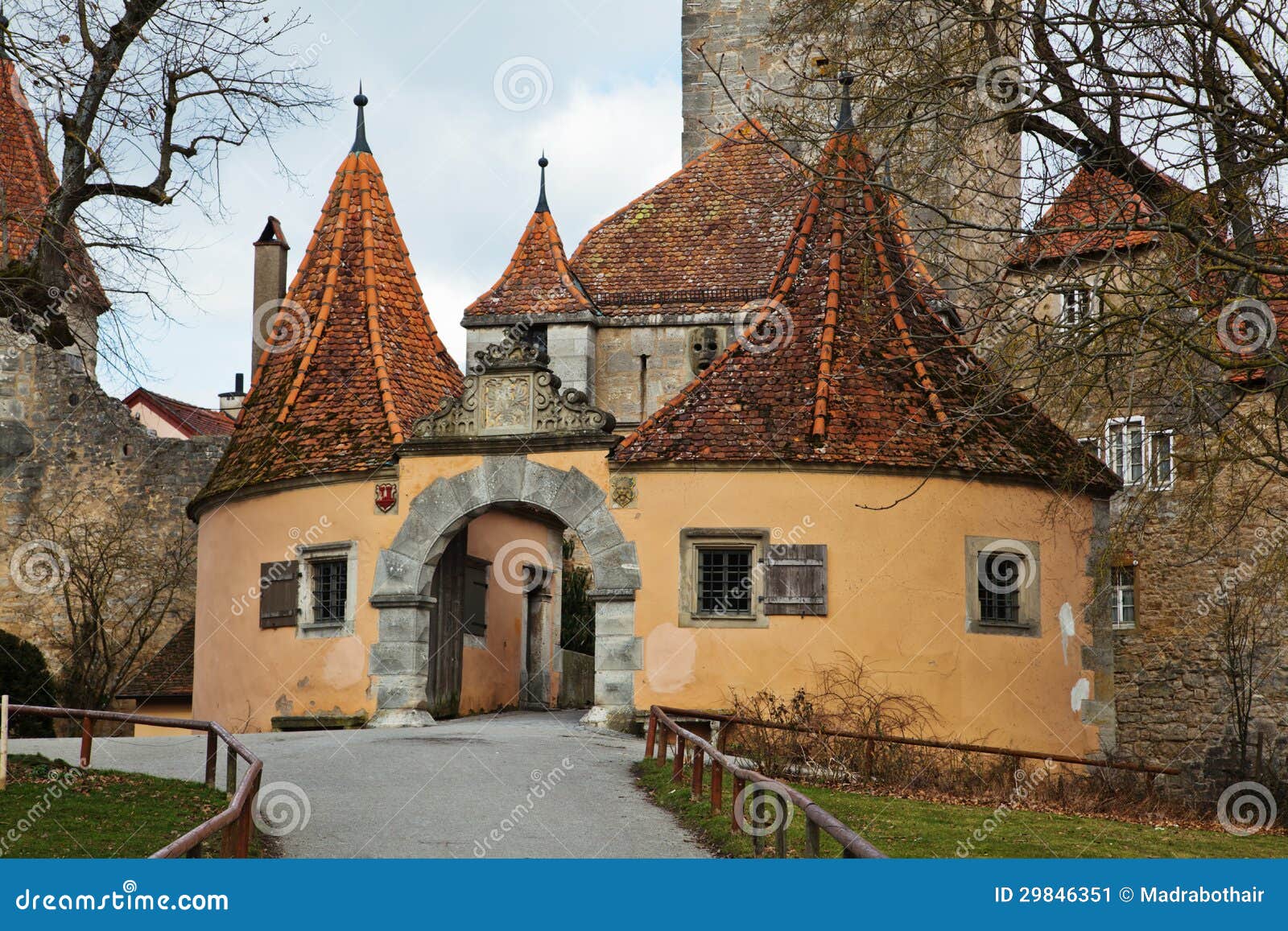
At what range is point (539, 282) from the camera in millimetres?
25156

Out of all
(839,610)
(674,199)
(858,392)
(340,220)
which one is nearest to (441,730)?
(839,610)

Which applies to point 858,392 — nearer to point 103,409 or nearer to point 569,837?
point 569,837

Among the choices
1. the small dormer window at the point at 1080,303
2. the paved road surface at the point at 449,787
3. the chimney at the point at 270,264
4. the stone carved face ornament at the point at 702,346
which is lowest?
the paved road surface at the point at 449,787

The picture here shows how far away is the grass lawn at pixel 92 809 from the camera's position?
10656mm

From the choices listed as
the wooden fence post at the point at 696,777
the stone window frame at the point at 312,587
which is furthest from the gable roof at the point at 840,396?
the wooden fence post at the point at 696,777

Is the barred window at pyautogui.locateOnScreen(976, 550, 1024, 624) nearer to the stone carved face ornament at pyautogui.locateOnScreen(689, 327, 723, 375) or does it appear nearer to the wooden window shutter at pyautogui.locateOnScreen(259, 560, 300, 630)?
the stone carved face ornament at pyautogui.locateOnScreen(689, 327, 723, 375)

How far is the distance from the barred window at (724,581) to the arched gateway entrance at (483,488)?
1005 mm

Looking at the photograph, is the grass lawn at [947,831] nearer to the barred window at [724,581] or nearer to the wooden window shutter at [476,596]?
the barred window at [724,581]

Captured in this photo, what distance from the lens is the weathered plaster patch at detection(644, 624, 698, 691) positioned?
1877 cm

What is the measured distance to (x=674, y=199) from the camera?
2666cm

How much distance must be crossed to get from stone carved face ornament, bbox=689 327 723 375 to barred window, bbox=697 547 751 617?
573 cm

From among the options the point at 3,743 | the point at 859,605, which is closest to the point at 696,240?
the point at 859,605

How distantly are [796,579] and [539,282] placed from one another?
8103mm

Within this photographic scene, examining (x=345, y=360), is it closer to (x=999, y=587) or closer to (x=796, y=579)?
(x=796, y=579)
